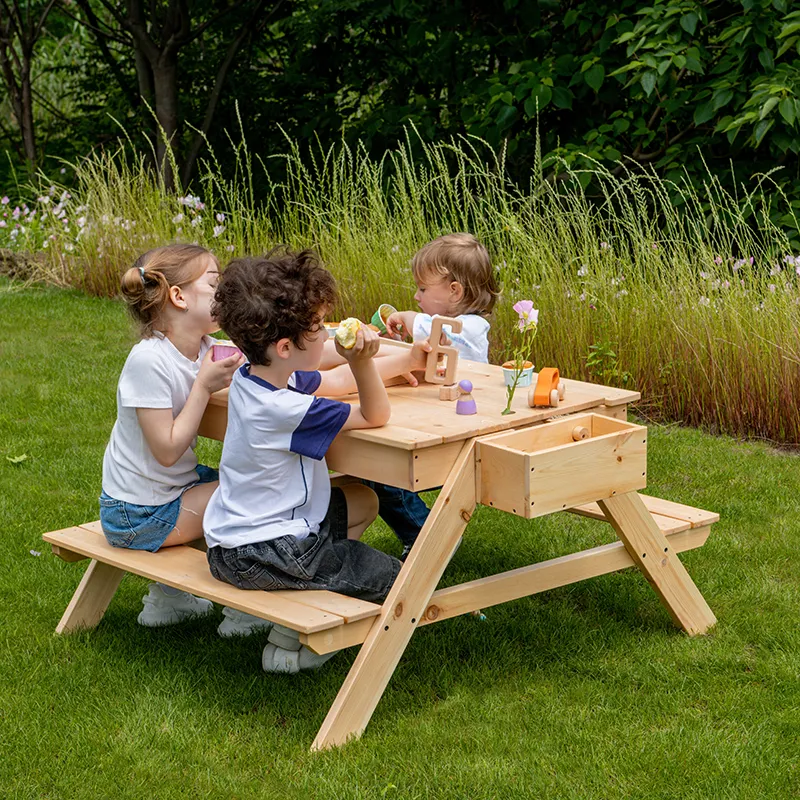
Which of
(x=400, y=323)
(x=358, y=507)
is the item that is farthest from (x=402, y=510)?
(x=400, y=323)

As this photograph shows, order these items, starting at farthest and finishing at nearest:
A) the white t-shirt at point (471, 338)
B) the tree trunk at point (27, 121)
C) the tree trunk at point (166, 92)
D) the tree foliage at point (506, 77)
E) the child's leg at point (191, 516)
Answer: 1. the tree trunk at point (27, 121)
2. the tree trunk at point (166, 92)
3. the tree foliage at point (506, 77)
4. the white t-shirt at point (471, 338)
5. the child's leg at point (191, 516)

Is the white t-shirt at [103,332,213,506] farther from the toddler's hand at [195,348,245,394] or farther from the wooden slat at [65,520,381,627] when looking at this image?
the wooden slat at [65,520,381,627]

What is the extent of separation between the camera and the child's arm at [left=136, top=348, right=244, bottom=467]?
3.40 metres

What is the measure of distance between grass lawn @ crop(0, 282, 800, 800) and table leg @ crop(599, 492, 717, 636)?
3.3 inches

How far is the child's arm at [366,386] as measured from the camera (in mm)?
2961

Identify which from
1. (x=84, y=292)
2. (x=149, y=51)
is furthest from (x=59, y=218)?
(x=149, y=51)

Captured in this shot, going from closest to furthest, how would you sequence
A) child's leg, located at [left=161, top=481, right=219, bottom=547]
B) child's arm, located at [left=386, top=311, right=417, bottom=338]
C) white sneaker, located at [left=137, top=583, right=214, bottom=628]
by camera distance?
child's leg, located at [left=161, top=481, right=219, bottom=547]
white sneaker, located at [left=137, top=583, right=214, bottom=628]
child's arm, located at [left=386, top=311, right=417, bottom=338]

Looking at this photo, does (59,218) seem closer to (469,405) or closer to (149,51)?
(149,51)

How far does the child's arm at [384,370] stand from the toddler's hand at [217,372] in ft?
0.83

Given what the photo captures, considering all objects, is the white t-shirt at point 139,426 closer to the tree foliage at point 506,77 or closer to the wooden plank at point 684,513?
the wooden plank at point 684,513

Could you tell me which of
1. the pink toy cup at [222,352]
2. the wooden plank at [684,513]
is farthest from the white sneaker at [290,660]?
the wooden plank at [684,513]

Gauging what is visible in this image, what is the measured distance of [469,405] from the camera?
10.9 feet

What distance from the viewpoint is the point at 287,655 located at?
132 inches

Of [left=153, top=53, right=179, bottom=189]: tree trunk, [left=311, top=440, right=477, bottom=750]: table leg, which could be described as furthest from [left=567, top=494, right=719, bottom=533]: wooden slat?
[left=153, top=53, right=179, bottom=189]: tree trunk
